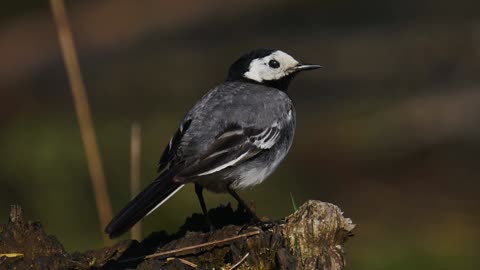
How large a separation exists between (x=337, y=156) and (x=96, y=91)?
4649 millimetres

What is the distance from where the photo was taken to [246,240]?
5.31 metres

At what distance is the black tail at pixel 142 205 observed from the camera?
564cm

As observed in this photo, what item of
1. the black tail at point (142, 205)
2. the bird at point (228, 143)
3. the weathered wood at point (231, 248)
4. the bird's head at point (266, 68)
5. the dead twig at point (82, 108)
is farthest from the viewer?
the bird's head at point (266, 68)

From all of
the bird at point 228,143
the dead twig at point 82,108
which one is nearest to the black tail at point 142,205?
the bird at point 228,143

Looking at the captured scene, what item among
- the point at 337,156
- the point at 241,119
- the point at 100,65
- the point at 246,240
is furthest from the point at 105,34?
the point at 246,240

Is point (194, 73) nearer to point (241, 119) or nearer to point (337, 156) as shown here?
point (337, 156)

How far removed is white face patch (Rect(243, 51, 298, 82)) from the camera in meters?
7.65

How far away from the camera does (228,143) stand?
6.64 metres

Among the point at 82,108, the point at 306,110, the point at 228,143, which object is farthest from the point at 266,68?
the point at 306,110

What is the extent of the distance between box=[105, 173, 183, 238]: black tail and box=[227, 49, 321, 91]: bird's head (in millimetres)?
1560

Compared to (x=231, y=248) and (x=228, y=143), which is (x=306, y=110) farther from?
(x=231, y=248)

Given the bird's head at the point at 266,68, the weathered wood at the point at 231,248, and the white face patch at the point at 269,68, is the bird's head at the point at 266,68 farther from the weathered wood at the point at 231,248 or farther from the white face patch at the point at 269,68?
the weathered wood at the point at 231,248

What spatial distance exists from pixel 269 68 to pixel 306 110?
6.89m

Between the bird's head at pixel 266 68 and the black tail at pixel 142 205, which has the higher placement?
the bird's head at pixel 266 68
